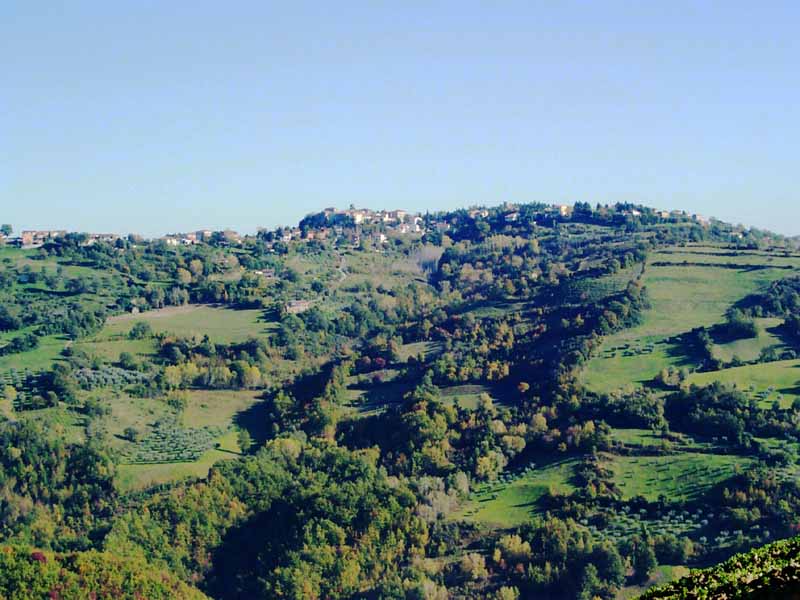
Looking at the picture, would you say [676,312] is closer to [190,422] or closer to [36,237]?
[190,422]

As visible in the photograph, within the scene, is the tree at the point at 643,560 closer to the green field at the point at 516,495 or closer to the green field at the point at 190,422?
the green field at the point at 516,495

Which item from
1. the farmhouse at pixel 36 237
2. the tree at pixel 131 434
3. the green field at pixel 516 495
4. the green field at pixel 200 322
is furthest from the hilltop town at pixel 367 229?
the green field at pixel 516 495

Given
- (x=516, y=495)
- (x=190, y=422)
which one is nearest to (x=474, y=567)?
(x=516, y=495)

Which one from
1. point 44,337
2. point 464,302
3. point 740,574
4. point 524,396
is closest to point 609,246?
point 464,302

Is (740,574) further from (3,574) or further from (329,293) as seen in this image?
(329,293)

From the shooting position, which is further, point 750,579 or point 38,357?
point 38,357
